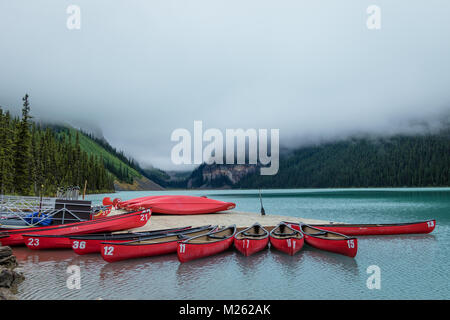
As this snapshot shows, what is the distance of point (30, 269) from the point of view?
48.1 ft

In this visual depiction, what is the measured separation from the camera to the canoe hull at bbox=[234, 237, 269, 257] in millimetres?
17828

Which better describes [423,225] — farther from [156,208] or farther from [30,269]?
[30,269]

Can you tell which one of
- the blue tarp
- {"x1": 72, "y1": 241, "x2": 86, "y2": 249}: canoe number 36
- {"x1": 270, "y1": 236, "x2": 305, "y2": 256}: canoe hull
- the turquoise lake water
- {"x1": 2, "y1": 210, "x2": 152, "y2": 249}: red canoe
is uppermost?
the blue tarp

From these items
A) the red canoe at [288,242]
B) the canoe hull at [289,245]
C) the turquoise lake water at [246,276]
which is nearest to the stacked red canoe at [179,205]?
the turquoise lake water at [246,276]

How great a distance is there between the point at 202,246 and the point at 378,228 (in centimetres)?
1608

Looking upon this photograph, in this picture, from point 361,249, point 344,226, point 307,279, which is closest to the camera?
point 307,279

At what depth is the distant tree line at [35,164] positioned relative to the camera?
5416cm

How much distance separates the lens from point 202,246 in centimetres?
1684

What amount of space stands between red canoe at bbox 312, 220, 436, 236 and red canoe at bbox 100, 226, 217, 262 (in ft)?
40.7

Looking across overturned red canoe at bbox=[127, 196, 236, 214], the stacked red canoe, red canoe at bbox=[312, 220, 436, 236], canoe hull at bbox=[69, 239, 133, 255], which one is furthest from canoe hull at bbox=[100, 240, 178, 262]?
overturned red canoe at bbox=[127, 196, 236, 214]

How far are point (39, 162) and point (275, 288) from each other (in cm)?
8350

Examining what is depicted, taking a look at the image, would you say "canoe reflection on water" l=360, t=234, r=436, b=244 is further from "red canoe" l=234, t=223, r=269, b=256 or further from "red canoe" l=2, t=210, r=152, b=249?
"red canoe" l=2, t=210, r=152, b=249

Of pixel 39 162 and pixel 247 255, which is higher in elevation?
pixel 39 162
